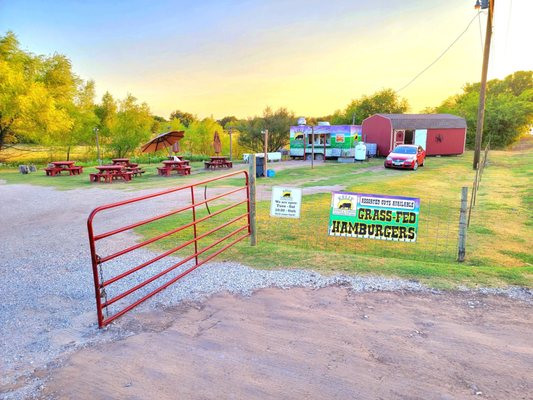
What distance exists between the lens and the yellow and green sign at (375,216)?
5.14m

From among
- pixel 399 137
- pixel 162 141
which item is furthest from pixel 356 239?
pixel 399 137

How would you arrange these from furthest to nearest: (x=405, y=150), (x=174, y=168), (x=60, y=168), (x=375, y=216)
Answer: (x=405, y=150) < (x=60, y=168) < (x=174, y=168) < (x=375, y=216)

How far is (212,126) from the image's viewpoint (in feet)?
113

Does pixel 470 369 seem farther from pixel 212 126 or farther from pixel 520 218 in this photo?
pixel 212 126

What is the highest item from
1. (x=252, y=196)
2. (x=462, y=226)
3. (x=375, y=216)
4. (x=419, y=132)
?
(x=419, y=132)

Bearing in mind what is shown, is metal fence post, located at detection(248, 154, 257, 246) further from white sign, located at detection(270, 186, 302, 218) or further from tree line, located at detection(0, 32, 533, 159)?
tree line, located at detection(0, 32, 533, 159)

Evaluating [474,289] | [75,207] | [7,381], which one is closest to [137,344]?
[7,381]

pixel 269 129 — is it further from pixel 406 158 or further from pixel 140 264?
pixel 140 264

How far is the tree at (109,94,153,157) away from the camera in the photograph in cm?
2839

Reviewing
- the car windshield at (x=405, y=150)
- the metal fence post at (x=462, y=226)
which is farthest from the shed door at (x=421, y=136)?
Result: the metal fence post at (x=462, y=226)

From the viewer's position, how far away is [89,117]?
28141 mm

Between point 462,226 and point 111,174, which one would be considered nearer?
point 462,226

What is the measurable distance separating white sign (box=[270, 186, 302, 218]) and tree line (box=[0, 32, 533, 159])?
17.7 metres

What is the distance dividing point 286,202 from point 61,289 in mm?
3477
